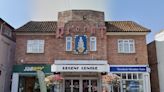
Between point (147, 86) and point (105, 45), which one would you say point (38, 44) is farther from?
point (147, 86)

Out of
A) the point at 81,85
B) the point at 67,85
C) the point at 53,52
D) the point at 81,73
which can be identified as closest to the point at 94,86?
the point at 81,85

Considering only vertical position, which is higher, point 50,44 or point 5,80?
point 50,44

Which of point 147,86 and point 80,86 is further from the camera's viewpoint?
point 80,86

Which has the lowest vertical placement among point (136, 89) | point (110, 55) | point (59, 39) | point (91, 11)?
point (136, 89)

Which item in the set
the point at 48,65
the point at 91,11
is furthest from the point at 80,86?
the point at 91,11

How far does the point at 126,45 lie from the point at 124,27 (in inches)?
Result: 78.2

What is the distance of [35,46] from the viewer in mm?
25078

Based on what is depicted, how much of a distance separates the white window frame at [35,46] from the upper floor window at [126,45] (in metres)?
7.56

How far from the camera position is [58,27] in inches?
995

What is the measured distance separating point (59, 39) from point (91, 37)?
10.3 feet

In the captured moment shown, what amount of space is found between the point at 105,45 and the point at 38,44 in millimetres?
6546

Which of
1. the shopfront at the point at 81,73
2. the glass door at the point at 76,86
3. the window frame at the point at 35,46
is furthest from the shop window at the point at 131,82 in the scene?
the window frame at the point at 35,46

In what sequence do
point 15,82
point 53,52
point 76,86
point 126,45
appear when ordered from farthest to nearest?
point 76,86 < point 126,45 < point 53,52 < point 15,82

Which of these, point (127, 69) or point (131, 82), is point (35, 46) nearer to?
point (127, 69)
